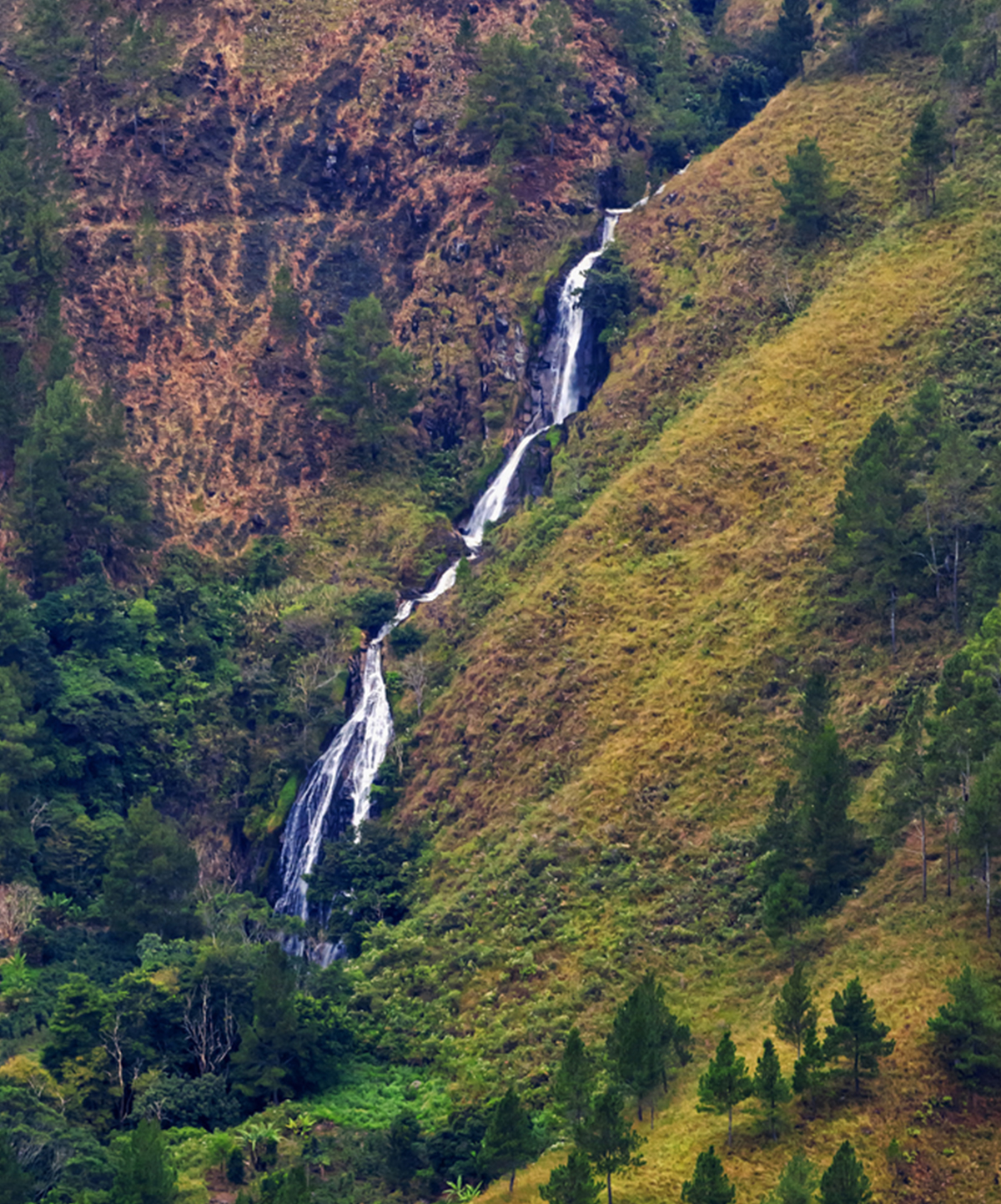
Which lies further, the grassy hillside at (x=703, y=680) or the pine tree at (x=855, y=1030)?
the grassy hillside at (x=703, y=680)

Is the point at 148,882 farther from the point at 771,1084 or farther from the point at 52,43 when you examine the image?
the point at 52,43

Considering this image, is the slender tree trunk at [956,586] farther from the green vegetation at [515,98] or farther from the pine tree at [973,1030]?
the green vegetation at [515,98]

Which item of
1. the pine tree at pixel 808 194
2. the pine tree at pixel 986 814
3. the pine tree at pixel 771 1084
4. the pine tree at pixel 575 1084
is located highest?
the pine tree at pixel 808 194

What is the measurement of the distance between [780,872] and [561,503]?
25185mm

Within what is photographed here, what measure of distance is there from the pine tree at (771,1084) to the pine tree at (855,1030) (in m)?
1.44

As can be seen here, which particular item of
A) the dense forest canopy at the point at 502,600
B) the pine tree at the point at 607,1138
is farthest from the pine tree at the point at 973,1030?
the pine tree at the point at 607,1138

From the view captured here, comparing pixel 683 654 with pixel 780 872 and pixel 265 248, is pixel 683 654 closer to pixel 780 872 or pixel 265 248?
pixel 780 872

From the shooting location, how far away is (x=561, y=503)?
76.4m

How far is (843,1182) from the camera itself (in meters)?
Result: 41.5

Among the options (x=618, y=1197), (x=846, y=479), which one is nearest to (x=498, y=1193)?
(x=618, y=1197)

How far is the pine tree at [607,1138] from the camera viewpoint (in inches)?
1778

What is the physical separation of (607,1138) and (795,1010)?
244 inches

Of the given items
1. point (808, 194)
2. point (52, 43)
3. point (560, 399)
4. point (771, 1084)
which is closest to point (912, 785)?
point (771, 1084)

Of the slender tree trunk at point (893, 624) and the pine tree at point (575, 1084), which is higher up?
the slender tree trunk at point (893, 624)
